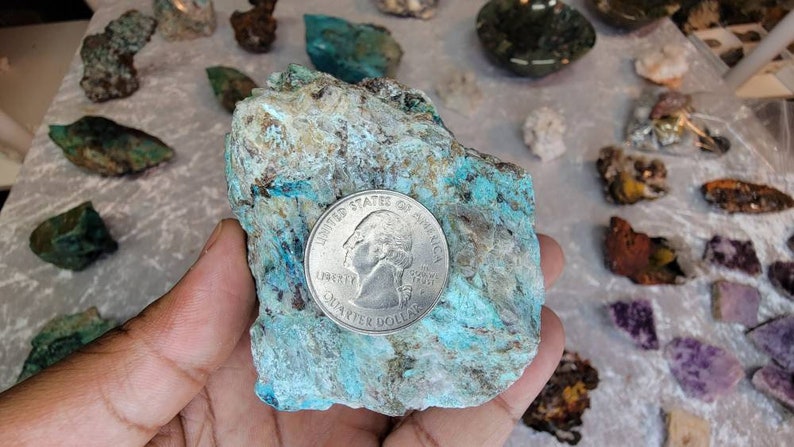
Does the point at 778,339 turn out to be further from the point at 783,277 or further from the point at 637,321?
the point at 637,321

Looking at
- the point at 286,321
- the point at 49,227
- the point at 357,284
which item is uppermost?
the point at 357,284

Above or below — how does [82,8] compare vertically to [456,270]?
below

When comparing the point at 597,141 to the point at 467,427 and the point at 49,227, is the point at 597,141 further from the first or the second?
the point at 49,227

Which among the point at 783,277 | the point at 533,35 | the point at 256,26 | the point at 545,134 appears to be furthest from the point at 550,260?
the point at 256,26

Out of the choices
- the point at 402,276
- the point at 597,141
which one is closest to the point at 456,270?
the point at 402,276

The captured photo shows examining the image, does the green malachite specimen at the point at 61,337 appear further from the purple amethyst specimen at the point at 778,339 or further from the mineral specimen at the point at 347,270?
the purple amethyst specimen at the point at 778,339

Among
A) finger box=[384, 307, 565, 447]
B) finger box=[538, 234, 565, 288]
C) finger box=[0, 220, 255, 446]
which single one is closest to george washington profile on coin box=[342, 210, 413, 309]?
finger box=[0, 220, 255, 446]
